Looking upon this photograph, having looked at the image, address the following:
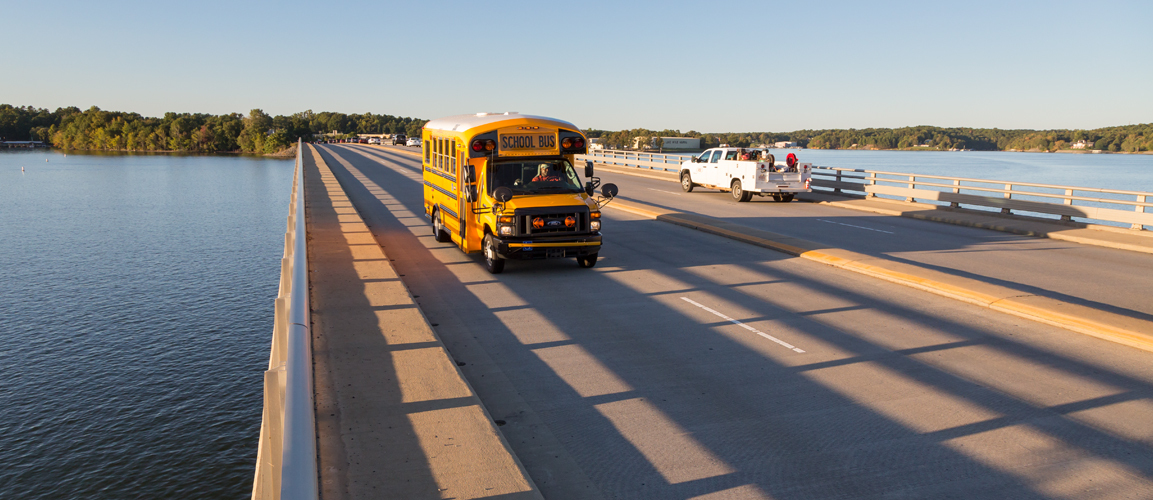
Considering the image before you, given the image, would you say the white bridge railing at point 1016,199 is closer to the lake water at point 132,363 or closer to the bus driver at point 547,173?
the bus driver at point 547,173

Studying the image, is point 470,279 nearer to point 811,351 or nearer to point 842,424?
point 811,351

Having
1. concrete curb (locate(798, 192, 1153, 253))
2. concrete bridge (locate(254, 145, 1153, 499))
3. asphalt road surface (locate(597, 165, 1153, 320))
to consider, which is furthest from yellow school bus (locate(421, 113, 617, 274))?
concrete curb (locate(798, 192, 1153, 253))

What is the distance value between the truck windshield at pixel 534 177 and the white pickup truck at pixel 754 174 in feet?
54.0

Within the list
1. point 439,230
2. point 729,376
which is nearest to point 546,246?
point 439,230

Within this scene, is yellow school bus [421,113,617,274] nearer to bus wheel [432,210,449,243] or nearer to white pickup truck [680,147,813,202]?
bus wheel [432,210,449,243]

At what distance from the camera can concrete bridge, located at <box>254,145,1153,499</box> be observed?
572 cm

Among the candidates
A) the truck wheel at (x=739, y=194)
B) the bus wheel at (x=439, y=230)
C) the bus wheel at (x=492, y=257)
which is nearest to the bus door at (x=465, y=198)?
the bus wheel at (x=492, y=257)

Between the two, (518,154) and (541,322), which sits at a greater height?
(518,154)

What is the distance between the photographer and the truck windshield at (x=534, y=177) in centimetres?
1406

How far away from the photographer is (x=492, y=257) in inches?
544

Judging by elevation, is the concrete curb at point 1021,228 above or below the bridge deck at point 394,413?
above

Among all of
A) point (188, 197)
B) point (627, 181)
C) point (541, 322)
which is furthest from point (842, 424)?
point (188, 197)

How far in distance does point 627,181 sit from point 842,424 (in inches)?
1488

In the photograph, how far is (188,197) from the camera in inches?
2569
